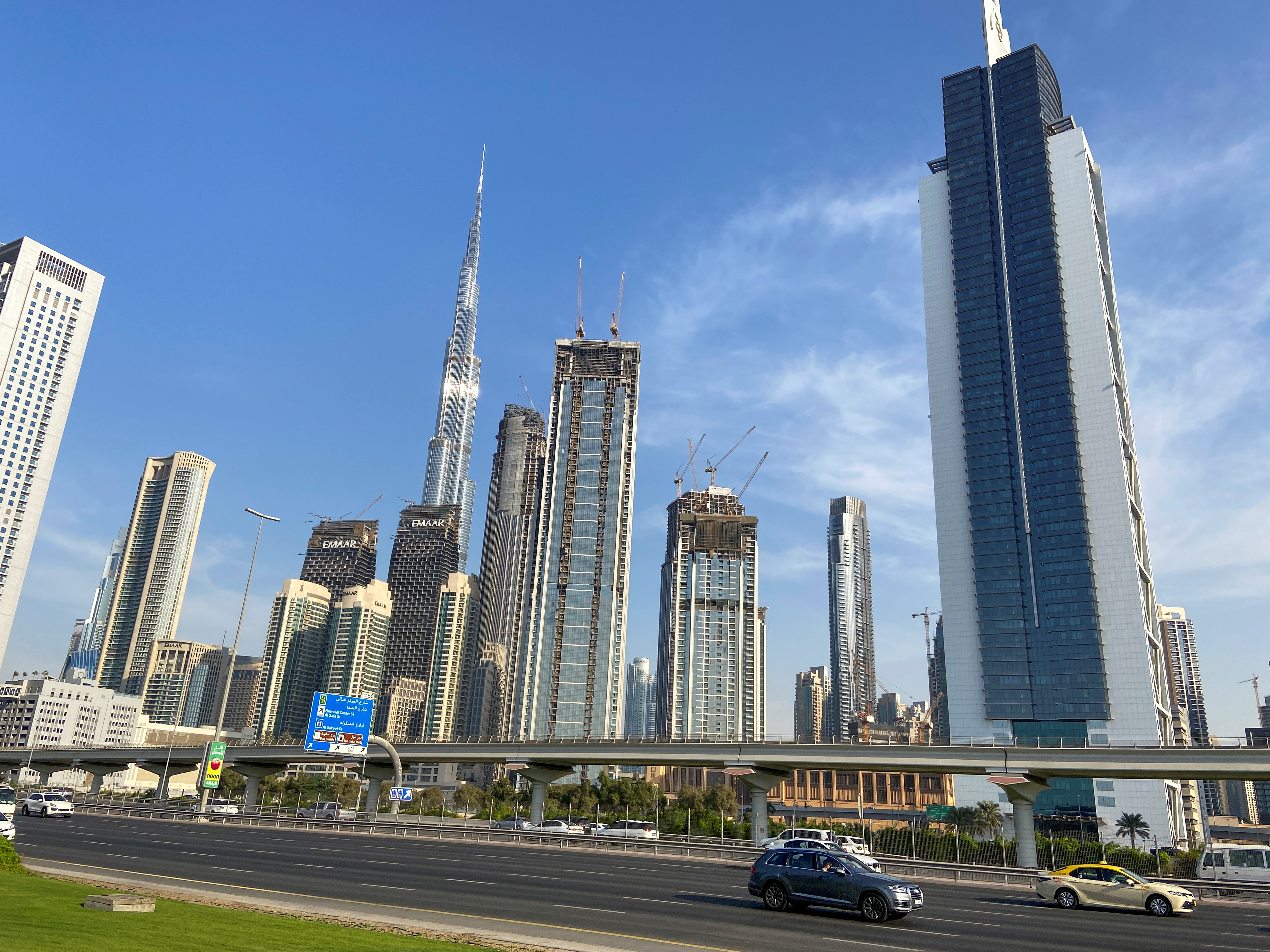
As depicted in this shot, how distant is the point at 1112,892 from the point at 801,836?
31.8 meters

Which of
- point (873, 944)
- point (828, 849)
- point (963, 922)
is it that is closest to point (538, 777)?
point (828, 849)

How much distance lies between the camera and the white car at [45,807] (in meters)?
66.4

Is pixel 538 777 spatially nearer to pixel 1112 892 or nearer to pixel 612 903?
pixel 612 903

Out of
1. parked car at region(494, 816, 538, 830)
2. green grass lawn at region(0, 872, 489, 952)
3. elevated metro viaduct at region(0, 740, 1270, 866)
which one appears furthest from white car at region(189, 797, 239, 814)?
green grass lawn at region(0, 872, 489, 952)

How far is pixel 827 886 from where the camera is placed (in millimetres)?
27625

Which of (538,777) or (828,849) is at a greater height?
(828,849)

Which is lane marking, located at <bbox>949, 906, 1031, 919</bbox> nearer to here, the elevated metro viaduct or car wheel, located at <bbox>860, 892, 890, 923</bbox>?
car wheel, located at <bbox>860, 892, 890, 923</bbox>

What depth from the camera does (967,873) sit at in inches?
1956

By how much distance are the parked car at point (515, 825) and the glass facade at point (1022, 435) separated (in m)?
101

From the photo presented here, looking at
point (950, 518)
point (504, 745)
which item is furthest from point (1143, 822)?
point (504, 745)

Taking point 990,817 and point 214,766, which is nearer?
point 214,766

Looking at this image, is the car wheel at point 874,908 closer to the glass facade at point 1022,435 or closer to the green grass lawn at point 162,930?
the green grass lawn at point 162,930

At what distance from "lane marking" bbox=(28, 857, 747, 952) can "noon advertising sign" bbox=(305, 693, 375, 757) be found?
39.3 metres

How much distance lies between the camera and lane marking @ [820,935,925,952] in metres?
21.6
